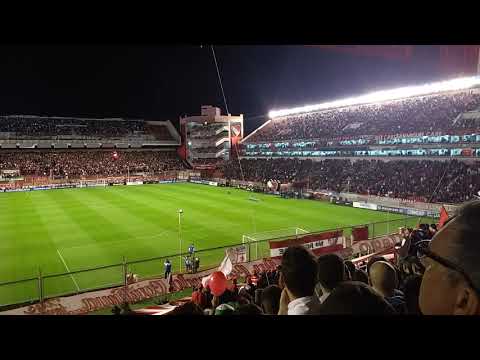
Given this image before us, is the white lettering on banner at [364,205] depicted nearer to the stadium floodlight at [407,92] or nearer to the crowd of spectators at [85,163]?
the stadium floodlight at [407,92]

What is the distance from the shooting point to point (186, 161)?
69.5 metres

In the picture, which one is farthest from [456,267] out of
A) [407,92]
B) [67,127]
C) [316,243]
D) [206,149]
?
[67,127]

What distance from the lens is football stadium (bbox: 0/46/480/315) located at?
3343 millimetres

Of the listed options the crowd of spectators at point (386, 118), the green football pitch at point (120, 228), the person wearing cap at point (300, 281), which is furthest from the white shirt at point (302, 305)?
the crowd of spectators at point (386, 118)

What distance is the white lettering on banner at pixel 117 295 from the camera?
9109mm

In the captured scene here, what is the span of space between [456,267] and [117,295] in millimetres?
10055

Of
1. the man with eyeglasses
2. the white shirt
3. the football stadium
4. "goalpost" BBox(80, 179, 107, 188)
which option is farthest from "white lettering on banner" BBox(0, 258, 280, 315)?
"goalpost" BBox(80, 179, 107, 188)

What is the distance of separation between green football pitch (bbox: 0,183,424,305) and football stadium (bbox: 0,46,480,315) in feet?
0.39

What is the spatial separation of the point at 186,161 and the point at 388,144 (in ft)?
139

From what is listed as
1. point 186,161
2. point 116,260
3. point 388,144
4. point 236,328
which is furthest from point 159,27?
point 186,161

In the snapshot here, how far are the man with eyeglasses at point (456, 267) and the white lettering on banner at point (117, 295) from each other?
31.6ft

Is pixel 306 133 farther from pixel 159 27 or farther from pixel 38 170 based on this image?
pixel 159 27

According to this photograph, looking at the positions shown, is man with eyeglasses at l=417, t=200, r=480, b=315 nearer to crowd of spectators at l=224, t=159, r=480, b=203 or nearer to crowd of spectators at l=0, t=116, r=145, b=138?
crowd of spectators at l=224, t=159, r=480, b=203

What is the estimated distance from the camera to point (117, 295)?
10.2 m
